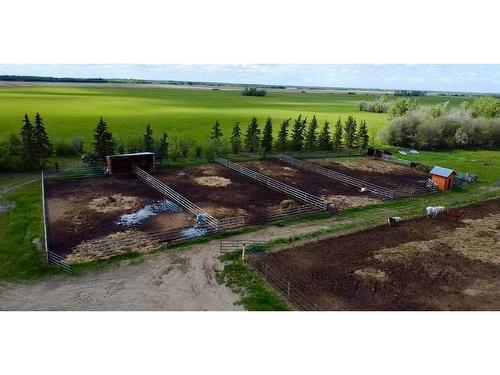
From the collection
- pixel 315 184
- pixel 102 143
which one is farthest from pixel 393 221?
pixel 102 143

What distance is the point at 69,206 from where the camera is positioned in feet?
84.5

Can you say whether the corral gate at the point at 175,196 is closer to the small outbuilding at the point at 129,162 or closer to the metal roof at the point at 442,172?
the small outbuilding at the point at 129,162

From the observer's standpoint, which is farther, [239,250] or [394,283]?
[239,250]

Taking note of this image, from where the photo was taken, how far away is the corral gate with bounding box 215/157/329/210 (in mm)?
27897

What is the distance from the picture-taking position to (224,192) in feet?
98.1

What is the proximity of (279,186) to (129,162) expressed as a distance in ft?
45.1

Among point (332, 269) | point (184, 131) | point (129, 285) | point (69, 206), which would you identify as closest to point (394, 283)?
point (332, 269)

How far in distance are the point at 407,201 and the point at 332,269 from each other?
13973 mm

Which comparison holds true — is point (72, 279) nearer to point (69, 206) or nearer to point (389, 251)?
point (69, 206)

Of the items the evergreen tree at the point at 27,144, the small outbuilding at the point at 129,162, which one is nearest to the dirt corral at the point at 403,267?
the small outbuilding at the point at 129,162

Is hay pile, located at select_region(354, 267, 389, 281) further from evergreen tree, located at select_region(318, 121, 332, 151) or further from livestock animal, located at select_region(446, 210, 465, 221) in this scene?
evergreen tree, located at select_region(318, 121, 332, 151)

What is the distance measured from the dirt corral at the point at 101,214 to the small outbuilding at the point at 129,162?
2.56m

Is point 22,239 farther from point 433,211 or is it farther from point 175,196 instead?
point 433,211

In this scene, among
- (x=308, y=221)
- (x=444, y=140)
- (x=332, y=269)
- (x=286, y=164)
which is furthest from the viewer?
(x=444, y=140)
